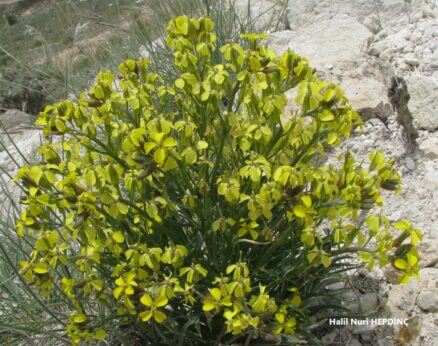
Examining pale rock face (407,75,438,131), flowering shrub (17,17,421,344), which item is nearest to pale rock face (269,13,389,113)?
pale rock face (407,75,438,131)

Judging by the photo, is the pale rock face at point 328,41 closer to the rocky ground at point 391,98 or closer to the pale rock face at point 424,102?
the rocky ground at point 391,98

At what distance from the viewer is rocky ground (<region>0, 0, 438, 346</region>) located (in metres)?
2.41

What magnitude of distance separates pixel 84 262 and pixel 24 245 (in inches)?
62.6

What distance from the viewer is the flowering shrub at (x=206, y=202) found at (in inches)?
70.8

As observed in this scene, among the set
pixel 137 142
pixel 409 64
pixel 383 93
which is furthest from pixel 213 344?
pixel 409 64

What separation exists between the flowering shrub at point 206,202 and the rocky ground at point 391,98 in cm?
45

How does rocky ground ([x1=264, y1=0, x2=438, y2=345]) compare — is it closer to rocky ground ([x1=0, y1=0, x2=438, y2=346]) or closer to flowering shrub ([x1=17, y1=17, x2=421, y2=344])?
rocky ground ([x1=0, y1=0, x2=438, y2=346])

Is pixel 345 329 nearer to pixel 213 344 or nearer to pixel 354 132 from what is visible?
pixel 213 344

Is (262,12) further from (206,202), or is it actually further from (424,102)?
(206,202)

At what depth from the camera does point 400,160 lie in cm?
333

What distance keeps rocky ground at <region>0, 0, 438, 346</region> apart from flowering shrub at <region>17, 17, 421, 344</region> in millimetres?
452

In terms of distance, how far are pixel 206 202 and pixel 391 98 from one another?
2.37 m

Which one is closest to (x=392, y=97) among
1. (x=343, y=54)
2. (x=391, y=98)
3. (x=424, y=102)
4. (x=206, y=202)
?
(x=391, y=98)

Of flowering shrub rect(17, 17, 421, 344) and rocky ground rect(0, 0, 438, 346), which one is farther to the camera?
rocky ground rect(0, 0, 438, 346)
